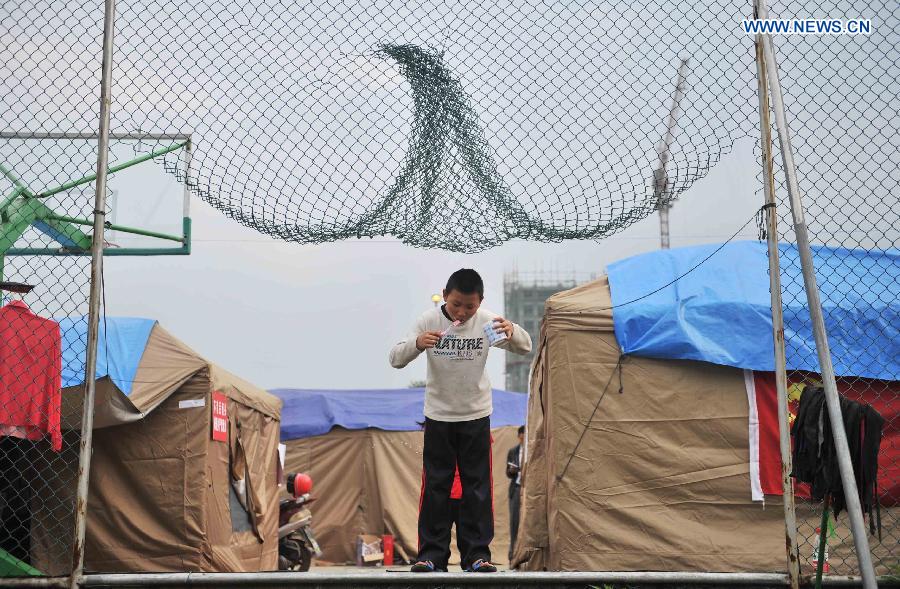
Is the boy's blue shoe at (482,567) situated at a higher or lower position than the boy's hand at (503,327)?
lower

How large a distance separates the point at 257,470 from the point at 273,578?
6.90 meters

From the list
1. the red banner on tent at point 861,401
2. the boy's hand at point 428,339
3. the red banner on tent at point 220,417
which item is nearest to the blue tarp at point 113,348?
the red banner on tent at point 220,417

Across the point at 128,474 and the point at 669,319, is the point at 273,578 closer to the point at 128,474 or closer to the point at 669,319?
the point at 669,319

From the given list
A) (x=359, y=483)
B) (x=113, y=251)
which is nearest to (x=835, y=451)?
(x=113, y=251)

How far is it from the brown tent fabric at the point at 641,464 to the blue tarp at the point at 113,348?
3.69 meters

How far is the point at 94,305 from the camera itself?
3955mm

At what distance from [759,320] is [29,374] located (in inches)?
200

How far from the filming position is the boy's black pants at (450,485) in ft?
15.5

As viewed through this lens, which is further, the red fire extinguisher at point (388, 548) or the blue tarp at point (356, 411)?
the blue tarp at point (356, 411)

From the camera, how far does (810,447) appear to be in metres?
3.86

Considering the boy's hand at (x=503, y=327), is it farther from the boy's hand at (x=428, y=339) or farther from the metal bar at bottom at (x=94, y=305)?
the metal bar at bottom at (x=94, y=305)

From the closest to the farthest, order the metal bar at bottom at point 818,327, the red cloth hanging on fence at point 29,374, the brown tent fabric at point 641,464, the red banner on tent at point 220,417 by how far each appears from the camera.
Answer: the metal bar at bottom at point 818,327
the red cloth hanging on fence at point 29,374
the brown tent fabric at point 641,464
the red banner on tent at point 220,417

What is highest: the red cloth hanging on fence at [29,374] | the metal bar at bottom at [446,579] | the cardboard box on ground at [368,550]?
the red cloth hanging on fence at [29,374]

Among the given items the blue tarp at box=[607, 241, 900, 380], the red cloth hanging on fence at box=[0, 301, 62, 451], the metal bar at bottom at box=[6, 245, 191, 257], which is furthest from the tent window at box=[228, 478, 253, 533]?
the blue tarp at box=[607, 241, 900, 380]
